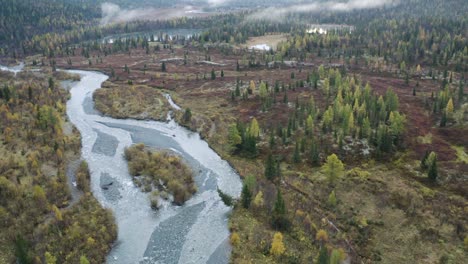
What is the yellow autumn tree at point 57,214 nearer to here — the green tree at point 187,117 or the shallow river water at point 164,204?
the shallow river water at point 164,204

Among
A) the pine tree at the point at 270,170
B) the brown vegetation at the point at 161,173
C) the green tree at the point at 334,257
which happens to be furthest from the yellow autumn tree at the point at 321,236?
the brown vegetation at the point at 161,173

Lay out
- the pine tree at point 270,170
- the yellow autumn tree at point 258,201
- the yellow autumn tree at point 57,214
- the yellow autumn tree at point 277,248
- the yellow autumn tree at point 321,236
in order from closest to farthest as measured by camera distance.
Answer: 1. the yellow autumn tree at point 277,248
2. the yellow autumn tree at point 321,236
3. the yellow autumn tree at point 57,214
4. the yellow autumn tree at point 258,201
5. the pine tree at point 270,170

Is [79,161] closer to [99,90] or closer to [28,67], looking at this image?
[99,90]

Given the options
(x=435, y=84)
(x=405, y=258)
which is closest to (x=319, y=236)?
(x=405, y=258)

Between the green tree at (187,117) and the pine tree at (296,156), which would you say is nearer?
the pine tree at (296,156)

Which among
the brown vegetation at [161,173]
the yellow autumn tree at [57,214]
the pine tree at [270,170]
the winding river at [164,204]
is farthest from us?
the pine tree at [270,170]

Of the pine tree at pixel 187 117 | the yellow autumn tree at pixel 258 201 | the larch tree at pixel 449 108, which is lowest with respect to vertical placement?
the yellow autumn tree at pixel 258 201
